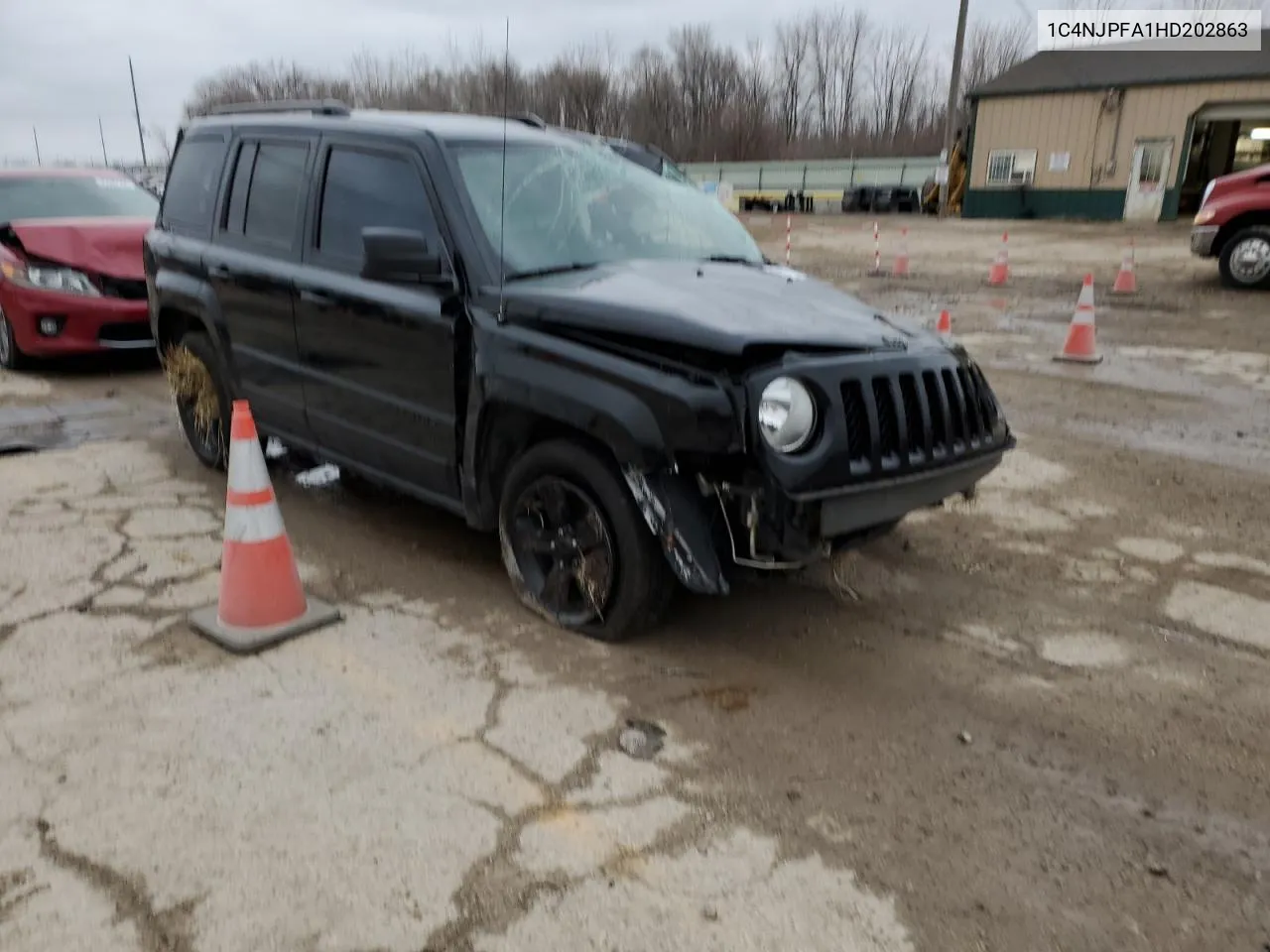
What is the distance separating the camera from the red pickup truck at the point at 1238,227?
1185 centimetres

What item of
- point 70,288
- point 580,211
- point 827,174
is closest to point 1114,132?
point 827,174

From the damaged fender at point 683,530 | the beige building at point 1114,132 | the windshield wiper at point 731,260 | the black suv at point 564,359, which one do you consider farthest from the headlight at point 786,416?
the beige building at point 1114,132

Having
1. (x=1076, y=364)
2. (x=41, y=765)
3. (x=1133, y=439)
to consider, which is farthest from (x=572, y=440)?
(x=1076, y=364)

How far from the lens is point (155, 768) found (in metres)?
2.82

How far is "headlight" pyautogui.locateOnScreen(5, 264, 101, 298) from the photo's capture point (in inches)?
304

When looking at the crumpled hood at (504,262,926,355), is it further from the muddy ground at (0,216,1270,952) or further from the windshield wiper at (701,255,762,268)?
the muddy ground at (0,216,1270,952)

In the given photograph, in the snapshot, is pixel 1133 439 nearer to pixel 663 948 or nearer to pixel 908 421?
pixel 908 421

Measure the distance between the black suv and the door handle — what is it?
0.05 ft

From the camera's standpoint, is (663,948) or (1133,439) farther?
(1133,439)

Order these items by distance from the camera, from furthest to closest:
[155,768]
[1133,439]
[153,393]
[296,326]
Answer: [153,393] < [1133,439] < [296,326] < [155,768]

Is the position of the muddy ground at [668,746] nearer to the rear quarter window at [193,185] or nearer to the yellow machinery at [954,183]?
the rear quarter window at [193,185]

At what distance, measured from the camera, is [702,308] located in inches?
127

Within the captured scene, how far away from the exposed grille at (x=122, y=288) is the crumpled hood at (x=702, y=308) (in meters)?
5.67

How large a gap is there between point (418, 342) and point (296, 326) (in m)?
→ 0.95
